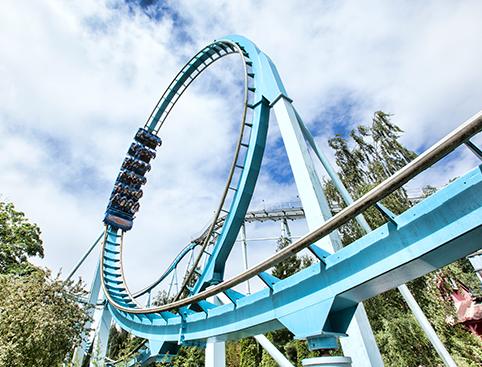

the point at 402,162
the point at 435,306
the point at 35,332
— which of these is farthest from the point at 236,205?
the point at 402,162

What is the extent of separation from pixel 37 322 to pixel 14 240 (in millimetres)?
8806

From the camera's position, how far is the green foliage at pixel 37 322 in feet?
14.3

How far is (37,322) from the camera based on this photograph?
4.61m

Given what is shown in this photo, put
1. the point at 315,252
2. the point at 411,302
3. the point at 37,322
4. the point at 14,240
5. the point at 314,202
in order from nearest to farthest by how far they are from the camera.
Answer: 1. the point at 315,252
2. the point at 314,202
3. the point at 411,302
4. the point at 37,322
5. the point at 14,240

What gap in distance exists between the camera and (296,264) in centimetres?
1408

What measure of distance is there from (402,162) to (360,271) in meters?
9.27

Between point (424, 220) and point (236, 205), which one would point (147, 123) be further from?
point (424, 220)

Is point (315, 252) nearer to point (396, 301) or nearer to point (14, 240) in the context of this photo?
point (396, 301)

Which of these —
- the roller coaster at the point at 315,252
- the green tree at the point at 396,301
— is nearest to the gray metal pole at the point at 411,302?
the roller coaster at the point at 315,252

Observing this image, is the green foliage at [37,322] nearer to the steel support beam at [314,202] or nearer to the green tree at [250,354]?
the steel support beam at [314,202]

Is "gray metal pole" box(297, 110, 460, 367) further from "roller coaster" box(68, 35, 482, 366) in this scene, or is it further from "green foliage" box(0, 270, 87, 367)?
"green foliage" box(0, 270, 87, 367)

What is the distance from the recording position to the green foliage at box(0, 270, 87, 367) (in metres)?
4.36

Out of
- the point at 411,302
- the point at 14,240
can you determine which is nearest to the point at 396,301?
the point at 411,302

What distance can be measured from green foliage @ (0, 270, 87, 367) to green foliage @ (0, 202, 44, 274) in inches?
247
